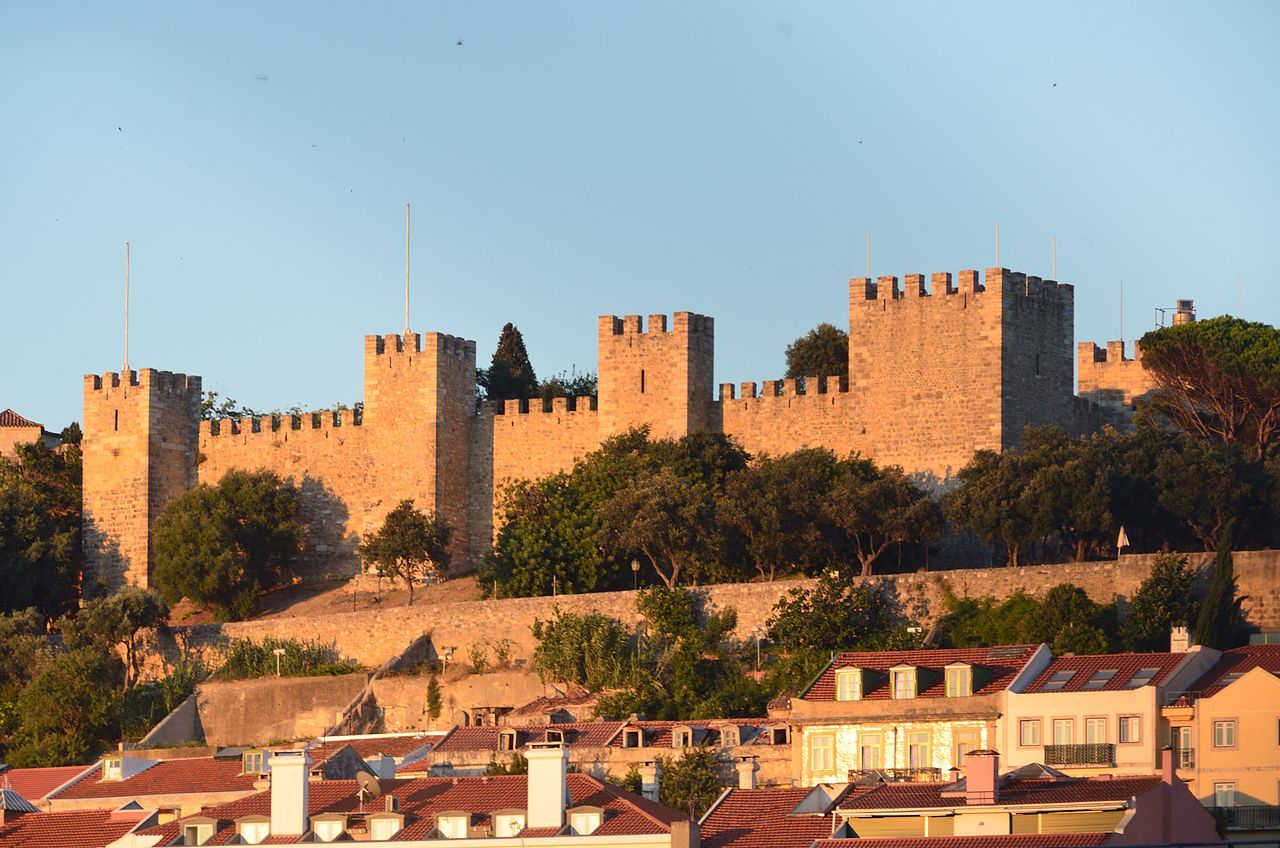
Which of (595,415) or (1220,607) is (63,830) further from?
(595,415)

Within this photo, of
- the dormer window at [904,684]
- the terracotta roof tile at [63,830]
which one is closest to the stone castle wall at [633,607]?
the dormer window at [904,684]

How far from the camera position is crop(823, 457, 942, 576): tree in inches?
2072

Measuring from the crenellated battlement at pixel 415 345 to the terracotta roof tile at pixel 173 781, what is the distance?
51.7ft

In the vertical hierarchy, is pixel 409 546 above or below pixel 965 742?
above

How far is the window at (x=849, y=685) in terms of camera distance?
42.7 metres

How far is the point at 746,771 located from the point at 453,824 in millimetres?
8188

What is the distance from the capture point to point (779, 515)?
175 ft

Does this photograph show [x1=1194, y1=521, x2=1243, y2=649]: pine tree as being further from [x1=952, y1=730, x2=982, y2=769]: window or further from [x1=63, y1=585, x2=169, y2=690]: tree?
[x1=63, y1=585, x2=169, y2=690]: tree

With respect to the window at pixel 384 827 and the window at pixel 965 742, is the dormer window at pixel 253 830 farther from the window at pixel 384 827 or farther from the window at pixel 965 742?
the window at pixel 965 742

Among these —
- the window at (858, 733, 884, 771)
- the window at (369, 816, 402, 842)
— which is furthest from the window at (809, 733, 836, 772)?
the window at (369, 816, 402, 842)

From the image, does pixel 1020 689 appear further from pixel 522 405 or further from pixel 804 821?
pixel 522 405

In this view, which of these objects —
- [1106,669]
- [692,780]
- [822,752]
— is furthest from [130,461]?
[1106,669]

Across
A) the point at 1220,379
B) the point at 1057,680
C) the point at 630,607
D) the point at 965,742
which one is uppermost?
the point at 1220,379

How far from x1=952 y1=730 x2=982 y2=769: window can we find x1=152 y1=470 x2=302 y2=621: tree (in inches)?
876
